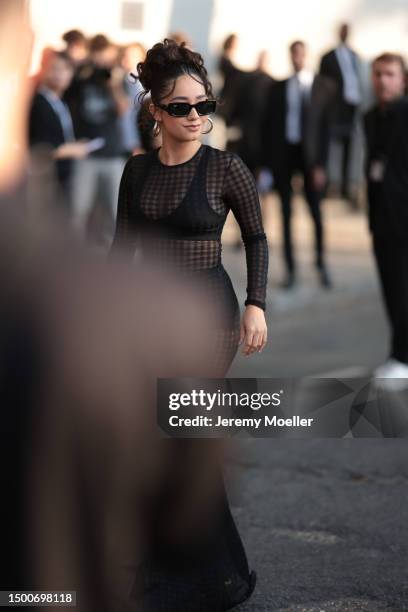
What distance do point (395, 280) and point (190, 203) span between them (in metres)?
3.66

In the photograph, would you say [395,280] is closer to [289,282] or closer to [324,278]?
[289,282]

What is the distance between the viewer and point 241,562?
3.87 meters


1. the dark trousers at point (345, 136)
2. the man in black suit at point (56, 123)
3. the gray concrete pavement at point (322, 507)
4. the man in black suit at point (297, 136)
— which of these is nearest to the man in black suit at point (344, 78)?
the dark trousers at point (345, 136)

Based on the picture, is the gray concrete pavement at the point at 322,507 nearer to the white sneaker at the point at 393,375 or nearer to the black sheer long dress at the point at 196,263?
the black sheer long dress at the point at 196,263

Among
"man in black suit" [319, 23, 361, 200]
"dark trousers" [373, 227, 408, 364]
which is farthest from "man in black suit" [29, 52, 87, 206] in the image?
"man in black suit" [319, 23, 361, 200]

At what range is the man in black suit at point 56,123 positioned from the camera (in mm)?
9211

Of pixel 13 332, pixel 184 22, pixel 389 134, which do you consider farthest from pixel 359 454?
pixel 184 22

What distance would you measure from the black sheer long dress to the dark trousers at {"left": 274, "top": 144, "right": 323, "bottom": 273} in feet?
21.2

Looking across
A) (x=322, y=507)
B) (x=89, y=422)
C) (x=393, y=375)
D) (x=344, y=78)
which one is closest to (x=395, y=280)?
(x=393, y=375)

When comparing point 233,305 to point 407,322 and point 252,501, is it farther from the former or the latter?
point 407,322

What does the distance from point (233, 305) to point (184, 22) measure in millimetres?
13308

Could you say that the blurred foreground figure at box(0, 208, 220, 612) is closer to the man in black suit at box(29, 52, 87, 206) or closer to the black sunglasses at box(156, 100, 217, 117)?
the black sunglasses at box(156, 100, 217, 117)

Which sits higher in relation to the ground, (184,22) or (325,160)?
(184,22)

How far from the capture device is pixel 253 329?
3.58 meters
